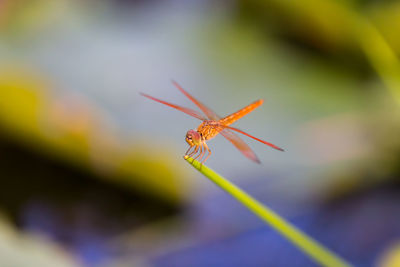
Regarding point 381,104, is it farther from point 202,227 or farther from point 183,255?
point 183,255

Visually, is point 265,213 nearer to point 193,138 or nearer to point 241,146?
point 241,146

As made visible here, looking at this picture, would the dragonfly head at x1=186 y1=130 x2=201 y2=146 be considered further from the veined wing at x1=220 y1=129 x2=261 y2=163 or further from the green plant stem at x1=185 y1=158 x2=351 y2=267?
the green plant stem at x1=185 y1=158 x2=351 y2=267

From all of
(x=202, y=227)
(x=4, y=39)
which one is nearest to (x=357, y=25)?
(x=202, y=227)

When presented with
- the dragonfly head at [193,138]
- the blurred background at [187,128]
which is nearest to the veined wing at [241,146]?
the dragonfly head at [193,138]

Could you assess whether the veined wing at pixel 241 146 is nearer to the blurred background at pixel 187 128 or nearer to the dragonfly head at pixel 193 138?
the dragonfly head at pixel 193 138

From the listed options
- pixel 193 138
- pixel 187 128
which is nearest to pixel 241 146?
pixel 193 138
